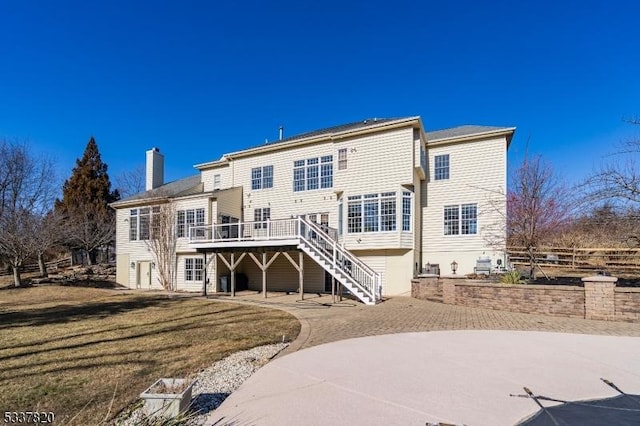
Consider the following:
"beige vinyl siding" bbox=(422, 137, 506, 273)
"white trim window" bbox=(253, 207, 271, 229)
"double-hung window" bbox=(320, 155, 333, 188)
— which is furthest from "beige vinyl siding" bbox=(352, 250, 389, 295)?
"white trim window" bbox=(253, 207, 271, 229)

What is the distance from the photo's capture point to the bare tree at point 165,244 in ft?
73.7

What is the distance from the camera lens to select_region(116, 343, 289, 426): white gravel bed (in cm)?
Result: 435

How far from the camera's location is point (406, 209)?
17.8 meters

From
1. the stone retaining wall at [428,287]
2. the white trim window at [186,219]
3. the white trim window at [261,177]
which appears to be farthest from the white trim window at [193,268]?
the stone retaining wall at [428,287]

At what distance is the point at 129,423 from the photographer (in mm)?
4082

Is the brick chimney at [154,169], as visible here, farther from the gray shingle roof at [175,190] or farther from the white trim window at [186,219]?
the white trim window at [186,219]

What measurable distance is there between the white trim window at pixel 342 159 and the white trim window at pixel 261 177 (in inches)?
180

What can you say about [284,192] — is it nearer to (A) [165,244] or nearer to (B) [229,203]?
(B) [229,203]

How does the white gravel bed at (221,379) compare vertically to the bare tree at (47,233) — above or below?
below

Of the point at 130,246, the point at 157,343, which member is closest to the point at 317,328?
the point at 157,343

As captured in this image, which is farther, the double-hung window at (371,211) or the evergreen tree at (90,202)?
the evergreen tree at (90,202)

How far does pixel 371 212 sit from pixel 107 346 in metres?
12.6

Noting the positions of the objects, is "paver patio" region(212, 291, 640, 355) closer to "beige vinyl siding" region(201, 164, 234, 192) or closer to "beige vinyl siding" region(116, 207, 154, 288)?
"beige vinyl siding" region(201, 164, 234, 192)

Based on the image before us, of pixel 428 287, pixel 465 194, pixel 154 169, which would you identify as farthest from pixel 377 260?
pixel 154 169
